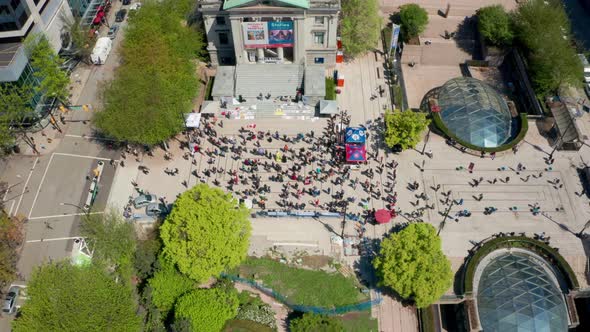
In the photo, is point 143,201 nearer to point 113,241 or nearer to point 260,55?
point 113,241

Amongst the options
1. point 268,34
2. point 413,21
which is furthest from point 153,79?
point 413,21

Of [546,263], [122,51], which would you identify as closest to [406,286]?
[546,263]

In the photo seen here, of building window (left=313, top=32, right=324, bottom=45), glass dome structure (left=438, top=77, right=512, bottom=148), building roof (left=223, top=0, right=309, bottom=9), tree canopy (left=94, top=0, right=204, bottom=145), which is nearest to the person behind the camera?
tree canopy (left=94, top=0, right=204, bottom=145)

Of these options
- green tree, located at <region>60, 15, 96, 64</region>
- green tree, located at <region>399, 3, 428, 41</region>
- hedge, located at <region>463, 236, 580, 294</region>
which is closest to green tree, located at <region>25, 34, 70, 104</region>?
green tree, located at <region>60, 15, 96, 64</region>

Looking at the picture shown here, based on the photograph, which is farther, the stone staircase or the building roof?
the stone staircase

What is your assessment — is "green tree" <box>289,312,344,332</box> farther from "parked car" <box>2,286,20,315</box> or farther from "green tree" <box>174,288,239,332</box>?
"parked car" <box>2,286,20,315</box>

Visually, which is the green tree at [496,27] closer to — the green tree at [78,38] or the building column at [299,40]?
the building column at [299,40]

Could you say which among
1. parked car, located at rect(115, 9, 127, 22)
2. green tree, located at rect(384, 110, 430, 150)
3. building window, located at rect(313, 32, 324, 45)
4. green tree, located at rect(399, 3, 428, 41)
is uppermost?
parked car, located at rect(115, 9, 127, 22)

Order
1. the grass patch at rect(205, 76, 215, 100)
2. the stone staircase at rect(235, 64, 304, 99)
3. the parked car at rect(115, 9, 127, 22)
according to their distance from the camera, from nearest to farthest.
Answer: the stone staircase at rect(235, 64, 304, 99) < the grass patch at rect(205, 76, 215, 100) < the parked car at rect(115, 9, 127, 22)

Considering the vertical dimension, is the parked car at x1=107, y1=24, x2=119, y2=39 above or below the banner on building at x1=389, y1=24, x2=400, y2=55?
above
